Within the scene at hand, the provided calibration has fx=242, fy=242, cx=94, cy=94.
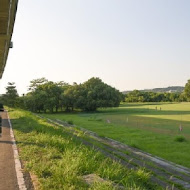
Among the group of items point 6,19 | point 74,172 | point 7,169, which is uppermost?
point 6,19

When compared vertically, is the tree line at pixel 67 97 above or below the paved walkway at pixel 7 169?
above

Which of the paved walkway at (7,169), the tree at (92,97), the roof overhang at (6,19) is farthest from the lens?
the tree at (92,97)

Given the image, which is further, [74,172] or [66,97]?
[66,97]

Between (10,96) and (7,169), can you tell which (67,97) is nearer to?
(10,96)

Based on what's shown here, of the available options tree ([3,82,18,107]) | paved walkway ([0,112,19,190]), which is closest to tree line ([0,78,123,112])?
tree ([3,82,18,107])

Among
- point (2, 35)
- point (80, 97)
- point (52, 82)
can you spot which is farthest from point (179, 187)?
point (52, 82)

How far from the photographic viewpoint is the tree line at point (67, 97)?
188 ft

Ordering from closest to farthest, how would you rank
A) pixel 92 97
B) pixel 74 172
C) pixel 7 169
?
pixel 74 172 → pixel 7 169 → pixel 92 97

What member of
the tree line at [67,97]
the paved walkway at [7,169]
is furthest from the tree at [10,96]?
the paved walkway at [7,169]

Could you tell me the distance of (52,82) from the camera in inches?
2630

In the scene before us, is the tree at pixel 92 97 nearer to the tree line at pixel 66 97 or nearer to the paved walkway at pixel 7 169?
the tree line at pixel 66 97

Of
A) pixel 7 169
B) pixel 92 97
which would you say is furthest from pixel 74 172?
pixel 92 97

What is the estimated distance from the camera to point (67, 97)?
192ft

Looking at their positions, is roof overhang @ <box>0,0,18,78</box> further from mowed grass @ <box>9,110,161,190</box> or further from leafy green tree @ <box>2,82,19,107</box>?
leafy green tree @ <box>2,82,19,107</box>
